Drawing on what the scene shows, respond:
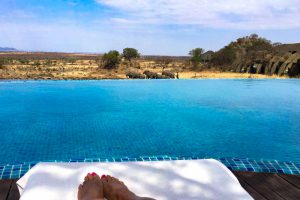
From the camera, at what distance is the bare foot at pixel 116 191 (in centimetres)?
198

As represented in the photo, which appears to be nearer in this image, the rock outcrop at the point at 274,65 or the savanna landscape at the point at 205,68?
the rock outcrop at the point at 274,65

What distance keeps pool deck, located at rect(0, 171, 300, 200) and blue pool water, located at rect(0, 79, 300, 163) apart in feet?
7.06

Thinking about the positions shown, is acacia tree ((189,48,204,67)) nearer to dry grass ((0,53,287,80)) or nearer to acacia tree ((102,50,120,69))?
dry grass ((0,53,287,80))

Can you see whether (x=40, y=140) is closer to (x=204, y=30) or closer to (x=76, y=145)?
(x=76, y=145)

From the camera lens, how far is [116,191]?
2006 mm

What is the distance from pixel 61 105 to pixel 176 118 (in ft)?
10.9

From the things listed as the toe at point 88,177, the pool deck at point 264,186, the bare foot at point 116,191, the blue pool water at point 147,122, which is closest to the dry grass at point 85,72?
the blue pool water at point 147,122

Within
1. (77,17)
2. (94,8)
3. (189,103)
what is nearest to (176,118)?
(189,103)

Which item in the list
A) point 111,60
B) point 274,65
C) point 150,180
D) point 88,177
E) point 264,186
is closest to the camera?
point 88,177

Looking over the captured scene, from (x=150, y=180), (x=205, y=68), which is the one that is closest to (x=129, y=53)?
(x=205, y=68)

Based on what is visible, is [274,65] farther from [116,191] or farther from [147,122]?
[116,191]

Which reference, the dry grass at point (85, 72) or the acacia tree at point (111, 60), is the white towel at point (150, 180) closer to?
the dry grass at point (85, 72)

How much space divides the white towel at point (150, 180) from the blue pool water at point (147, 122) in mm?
2501

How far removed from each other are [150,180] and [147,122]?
15.4 feet
